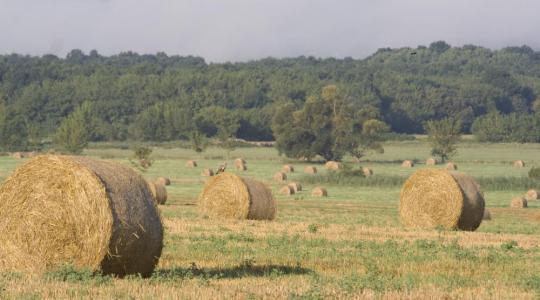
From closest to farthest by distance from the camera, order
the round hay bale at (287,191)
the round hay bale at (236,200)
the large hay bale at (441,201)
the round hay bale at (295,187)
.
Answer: the large hay bale at (441,201) < the round hay bale at (236,200) < the round hay bale at (287,191) < the round hay bale at (295,187)

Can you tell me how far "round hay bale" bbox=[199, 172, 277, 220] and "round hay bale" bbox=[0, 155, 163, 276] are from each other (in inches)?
559

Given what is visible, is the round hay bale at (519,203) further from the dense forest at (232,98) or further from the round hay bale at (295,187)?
the dense forest at (232,98)

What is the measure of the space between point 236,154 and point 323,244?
78490 millimetres

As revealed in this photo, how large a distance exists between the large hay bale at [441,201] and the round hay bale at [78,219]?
13.9 meters

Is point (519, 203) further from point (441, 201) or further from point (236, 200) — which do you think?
point (236, 200)

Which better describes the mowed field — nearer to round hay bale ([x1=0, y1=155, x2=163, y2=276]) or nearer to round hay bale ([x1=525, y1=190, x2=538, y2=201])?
round hay bale ([x1=0, y1=155, x2=163, y2=276])

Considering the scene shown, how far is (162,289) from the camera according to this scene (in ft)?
46.6

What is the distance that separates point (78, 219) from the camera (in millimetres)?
15414

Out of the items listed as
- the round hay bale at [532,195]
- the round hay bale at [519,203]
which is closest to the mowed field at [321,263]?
the round hay bale at [519,203]

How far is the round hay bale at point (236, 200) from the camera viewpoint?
1194 inches

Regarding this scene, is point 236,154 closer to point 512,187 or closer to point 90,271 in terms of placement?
point 512,187

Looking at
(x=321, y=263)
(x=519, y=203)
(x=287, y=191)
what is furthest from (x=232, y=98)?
(x=321, y=263)

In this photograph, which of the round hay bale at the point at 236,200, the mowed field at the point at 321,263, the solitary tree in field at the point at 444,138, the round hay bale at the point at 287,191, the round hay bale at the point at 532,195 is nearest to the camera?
the mowed field at the point at 321,263

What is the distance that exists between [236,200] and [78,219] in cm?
1515
